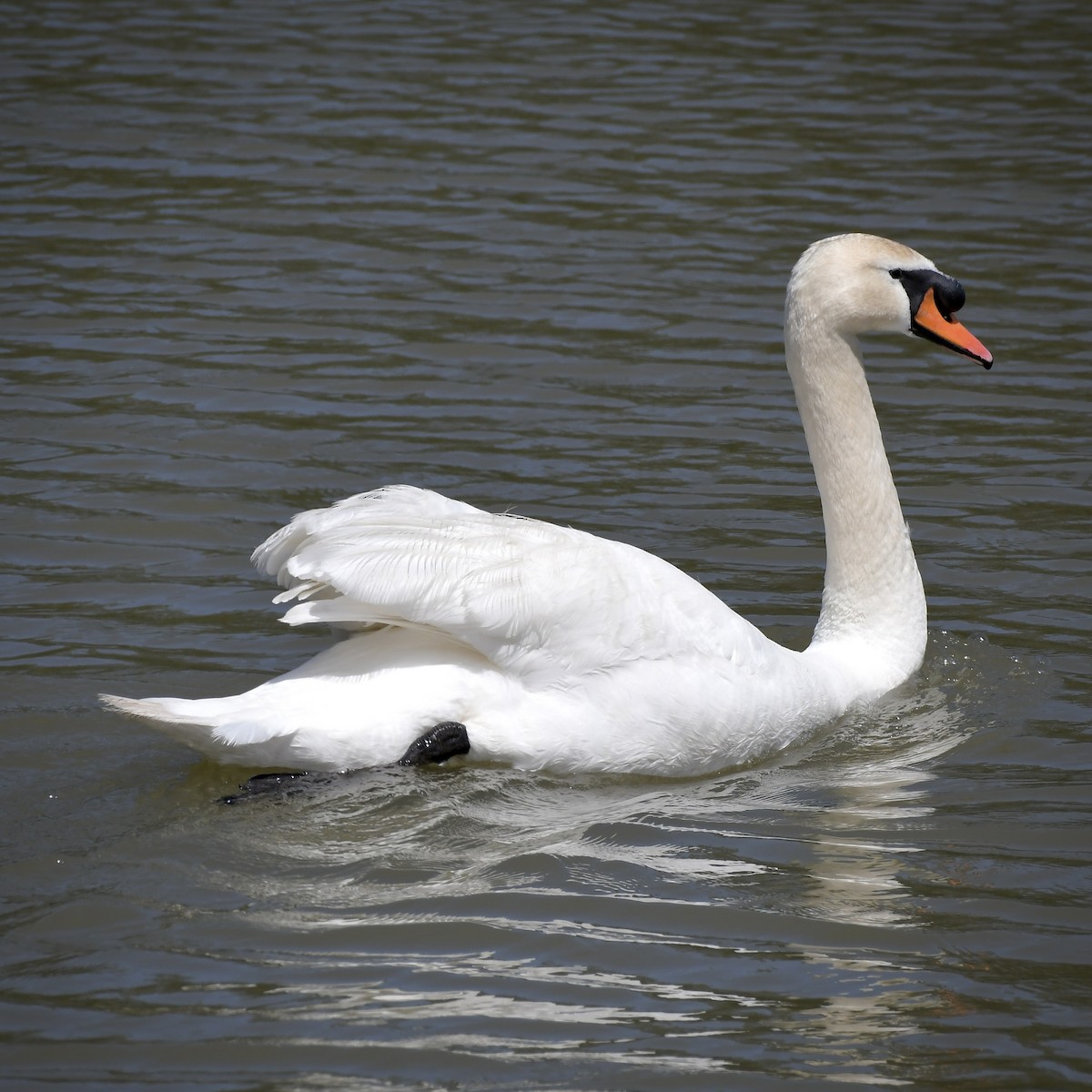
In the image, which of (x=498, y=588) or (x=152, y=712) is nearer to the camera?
(x=152, y=712)

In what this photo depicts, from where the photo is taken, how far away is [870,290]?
6.11m

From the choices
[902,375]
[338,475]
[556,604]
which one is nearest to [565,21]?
[902,375]

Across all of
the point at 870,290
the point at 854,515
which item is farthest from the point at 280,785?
the point at 870,290

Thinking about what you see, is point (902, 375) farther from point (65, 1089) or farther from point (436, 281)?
point (65, 1089)

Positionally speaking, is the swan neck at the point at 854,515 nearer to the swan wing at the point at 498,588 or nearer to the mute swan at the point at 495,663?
the mute swan at the point at 495,663

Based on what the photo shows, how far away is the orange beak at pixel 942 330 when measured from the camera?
20.4 feet

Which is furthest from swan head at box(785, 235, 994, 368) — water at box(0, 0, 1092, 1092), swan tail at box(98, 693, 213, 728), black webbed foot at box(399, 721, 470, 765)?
swan tail at box(98, 693, 213, 728)

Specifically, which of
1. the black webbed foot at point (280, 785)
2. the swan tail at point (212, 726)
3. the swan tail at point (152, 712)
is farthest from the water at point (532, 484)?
the swan tail at point (152, 712)

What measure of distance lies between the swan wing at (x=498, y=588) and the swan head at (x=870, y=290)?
1193mm

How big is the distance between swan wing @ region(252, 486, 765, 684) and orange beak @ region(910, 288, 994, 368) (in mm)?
1406

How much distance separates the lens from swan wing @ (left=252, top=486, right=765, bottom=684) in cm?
506

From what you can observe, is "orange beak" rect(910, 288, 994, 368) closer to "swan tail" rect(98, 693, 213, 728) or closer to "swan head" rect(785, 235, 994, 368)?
"swan head" rect(785, 235, 994, 368)

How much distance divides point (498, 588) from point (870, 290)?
182 centimetres

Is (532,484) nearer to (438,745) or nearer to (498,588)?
(498,588)
